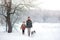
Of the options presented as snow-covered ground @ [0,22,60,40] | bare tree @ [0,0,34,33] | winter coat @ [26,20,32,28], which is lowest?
snow-covered ground @ [0,22,60,40]

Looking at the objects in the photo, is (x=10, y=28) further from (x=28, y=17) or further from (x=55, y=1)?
(x=55, y=1)

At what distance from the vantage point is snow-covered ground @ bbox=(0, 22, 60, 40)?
8.38 feet

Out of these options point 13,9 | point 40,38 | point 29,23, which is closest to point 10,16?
point 13,9

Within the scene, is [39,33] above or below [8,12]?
below

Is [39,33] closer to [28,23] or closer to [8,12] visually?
[28,23]

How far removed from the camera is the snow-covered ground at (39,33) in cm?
255

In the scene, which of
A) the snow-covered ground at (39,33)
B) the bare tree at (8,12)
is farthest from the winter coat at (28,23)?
the bare tree at (8,12)

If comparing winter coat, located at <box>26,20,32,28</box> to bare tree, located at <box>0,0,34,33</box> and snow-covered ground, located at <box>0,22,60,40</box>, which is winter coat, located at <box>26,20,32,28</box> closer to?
snow-covered ground, located at <box>0,22,60,40</box>

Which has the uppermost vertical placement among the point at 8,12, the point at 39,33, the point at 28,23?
the point at 8,12

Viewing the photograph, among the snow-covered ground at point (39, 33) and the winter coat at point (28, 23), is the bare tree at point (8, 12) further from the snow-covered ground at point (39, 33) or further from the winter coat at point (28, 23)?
the winter coat at point (28, 23)

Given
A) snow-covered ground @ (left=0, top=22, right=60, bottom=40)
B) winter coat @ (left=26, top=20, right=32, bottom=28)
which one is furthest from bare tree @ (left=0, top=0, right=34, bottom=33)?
winter coat @ (left=26, top=20, right=32, bottom=28)

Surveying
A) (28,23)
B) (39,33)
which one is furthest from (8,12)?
(39,33)

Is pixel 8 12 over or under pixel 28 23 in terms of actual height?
over

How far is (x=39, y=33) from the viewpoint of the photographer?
257cm
